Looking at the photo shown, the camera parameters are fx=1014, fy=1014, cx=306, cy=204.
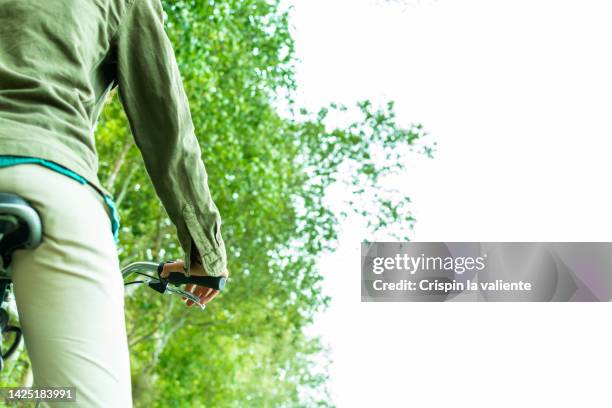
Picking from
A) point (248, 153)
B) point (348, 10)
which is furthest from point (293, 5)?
point (348, 10)

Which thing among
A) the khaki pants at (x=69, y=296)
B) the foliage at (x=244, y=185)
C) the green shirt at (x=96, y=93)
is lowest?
the khaki pants at (x=69, y=296)

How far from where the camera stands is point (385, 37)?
131 feet

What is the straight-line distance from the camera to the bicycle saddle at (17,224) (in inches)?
65.4

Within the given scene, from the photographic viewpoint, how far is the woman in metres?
1.65

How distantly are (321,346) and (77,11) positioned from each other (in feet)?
127

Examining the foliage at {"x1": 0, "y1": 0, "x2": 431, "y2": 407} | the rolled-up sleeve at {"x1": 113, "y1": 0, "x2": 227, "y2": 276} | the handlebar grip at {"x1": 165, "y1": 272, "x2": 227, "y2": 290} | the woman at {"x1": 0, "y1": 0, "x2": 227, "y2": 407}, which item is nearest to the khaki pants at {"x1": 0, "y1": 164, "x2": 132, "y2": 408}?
the woman at {"x1": 0, "y1": 0, "x2": 227, "y2": 407}

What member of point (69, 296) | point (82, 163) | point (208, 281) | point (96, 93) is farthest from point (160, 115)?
point (69, 296)

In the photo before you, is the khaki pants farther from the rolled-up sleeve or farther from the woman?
the rolled-up sleeve

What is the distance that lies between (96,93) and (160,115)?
0.15 m

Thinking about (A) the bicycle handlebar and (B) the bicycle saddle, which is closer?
(B) the bicycle saddle

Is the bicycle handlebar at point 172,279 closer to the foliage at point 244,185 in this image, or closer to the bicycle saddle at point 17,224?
the bicycle saddle at point 17,224

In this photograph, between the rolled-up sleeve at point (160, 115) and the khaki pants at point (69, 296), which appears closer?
the khaki pants at point (69, 296)

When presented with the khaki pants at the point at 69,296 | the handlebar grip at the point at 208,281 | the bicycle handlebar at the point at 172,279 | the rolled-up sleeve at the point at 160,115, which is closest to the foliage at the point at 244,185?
the bicycle handlebar at the point at 172,279

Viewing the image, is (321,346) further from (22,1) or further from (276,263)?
(22,1)
